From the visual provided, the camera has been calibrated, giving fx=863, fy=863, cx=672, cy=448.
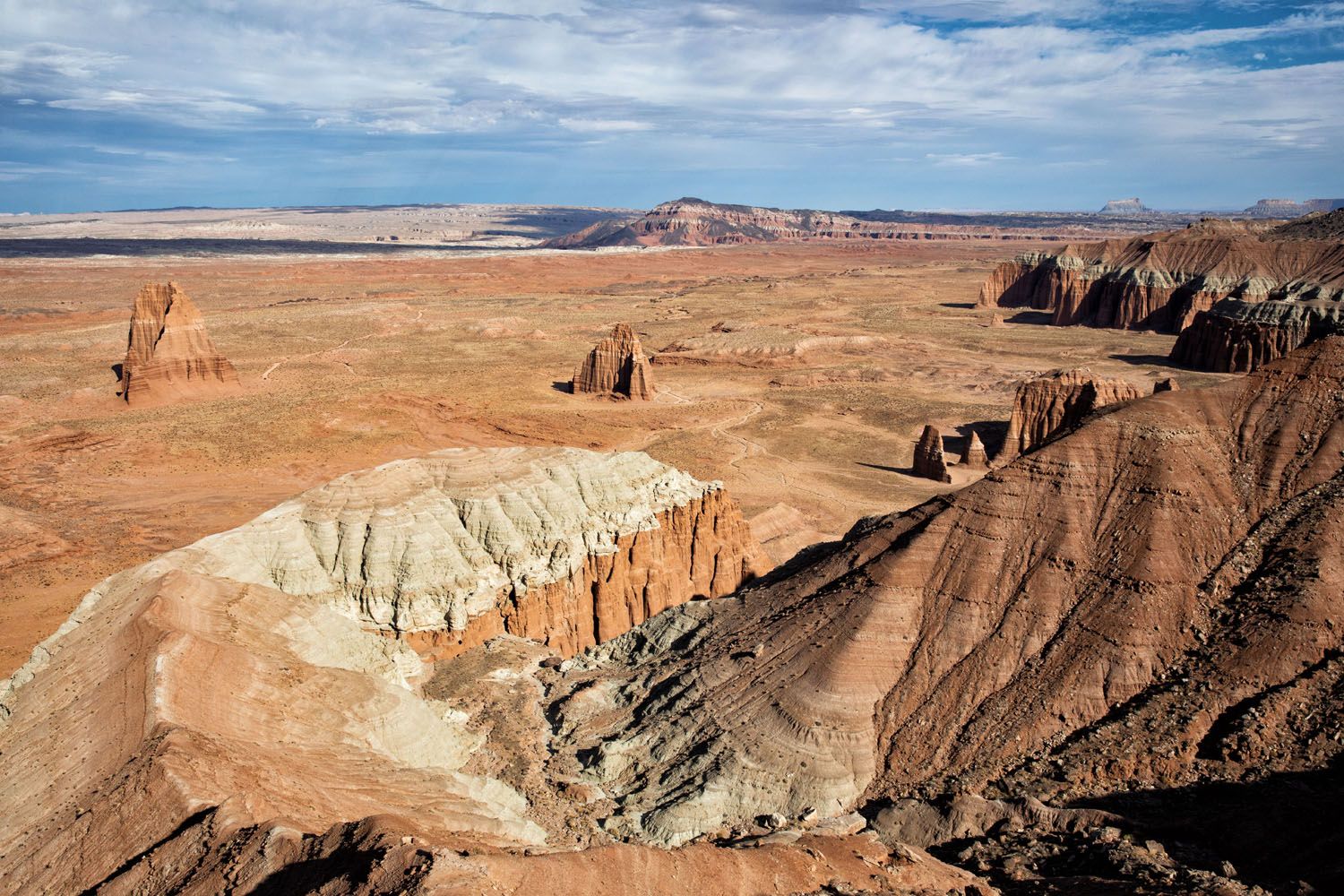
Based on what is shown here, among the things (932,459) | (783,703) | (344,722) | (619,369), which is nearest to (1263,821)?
(783,703)

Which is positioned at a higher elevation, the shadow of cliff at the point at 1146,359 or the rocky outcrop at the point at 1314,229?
the rocky outcrop at the point at 1314,229

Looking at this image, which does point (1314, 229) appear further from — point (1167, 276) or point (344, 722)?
point (344, 722)

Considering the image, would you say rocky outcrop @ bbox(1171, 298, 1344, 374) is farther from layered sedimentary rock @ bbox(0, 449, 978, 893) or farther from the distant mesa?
layered sedimentary rock @ bbox(0, 449, 978, 893)

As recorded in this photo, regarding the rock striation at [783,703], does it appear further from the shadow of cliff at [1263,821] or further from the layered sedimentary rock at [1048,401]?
the layered sedimentary rock at [1048,401]

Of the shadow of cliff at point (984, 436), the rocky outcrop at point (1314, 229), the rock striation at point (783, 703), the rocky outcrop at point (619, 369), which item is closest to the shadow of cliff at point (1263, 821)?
the rock striation at point (783, 703)

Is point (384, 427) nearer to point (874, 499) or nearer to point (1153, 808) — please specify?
point (874, 499)
